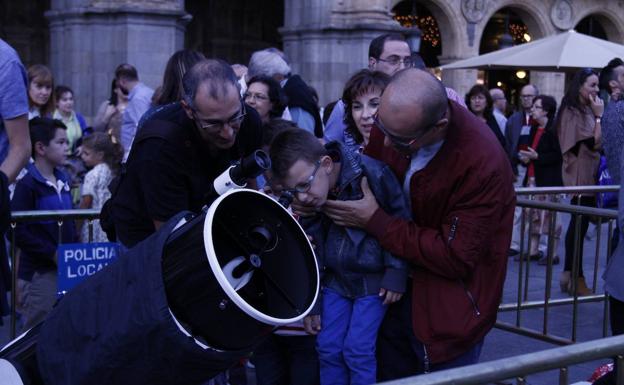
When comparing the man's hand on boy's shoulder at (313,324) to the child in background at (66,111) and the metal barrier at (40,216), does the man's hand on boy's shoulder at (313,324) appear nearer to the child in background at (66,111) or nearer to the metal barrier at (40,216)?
the metal barrier at (40,216)

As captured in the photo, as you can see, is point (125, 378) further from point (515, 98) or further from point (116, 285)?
point (515, 98)

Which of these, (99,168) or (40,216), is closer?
(40,216)

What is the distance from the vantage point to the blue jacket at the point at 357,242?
374 centimetres

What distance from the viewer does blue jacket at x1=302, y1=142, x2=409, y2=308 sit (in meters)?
3.74

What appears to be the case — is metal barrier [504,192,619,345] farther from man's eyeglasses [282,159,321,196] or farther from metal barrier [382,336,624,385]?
metal barrier [382,336,624,385]

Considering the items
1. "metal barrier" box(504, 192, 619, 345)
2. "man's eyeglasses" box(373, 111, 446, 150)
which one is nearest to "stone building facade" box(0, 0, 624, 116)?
"metal barrier" box(504, 192, 619, 345)

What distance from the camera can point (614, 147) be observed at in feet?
19.6

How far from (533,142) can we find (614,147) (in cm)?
524

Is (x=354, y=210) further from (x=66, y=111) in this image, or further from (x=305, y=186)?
(x=66, y=111)

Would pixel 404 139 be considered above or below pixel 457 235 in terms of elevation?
above

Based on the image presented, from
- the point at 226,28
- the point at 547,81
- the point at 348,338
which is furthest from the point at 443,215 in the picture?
the point at 547,81

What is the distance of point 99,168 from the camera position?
7586 millimetres

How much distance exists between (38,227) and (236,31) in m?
19.5

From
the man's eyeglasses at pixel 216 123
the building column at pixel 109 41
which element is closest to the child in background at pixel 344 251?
the man's eyeglasses at pixel 216 123
